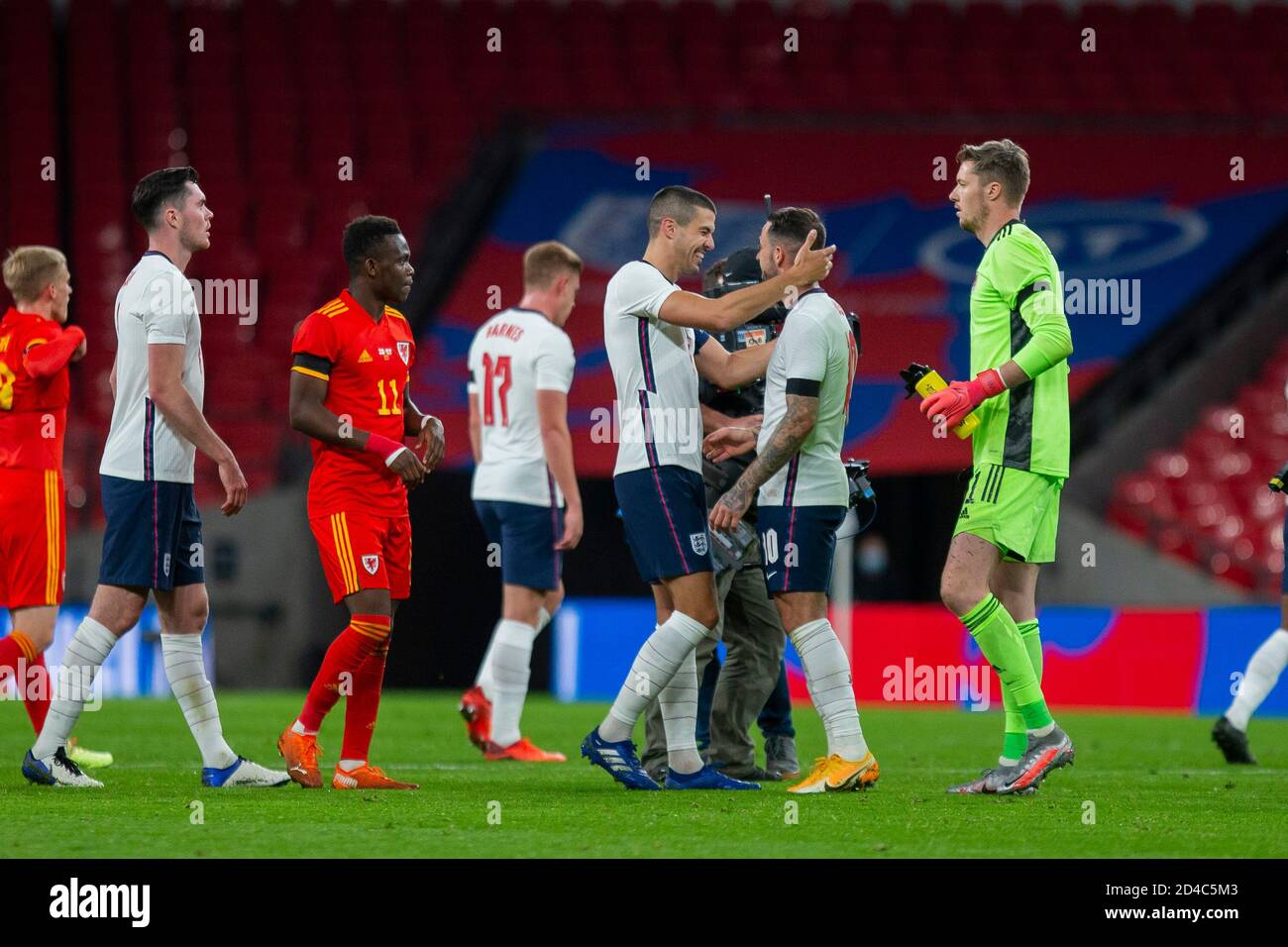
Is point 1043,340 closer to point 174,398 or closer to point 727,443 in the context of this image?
point 727,443

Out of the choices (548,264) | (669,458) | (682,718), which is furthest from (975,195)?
(548,264)

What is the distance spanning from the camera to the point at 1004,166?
6465 mm

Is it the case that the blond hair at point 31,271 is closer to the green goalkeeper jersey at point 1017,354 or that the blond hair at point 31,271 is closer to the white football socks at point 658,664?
the white football socks at point 658,664

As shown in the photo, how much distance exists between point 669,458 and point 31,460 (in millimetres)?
2782

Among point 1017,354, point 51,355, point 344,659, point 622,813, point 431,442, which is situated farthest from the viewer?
point 51,355

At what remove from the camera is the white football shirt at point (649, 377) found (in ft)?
20.9

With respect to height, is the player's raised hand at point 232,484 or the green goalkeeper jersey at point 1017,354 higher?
the green goalkeeper jersey at point 1017,354

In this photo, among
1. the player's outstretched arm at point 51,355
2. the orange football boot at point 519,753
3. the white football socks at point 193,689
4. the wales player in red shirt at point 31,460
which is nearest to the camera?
the white football socks at point 193,689

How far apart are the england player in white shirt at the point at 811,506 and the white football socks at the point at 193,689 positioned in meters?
2.00

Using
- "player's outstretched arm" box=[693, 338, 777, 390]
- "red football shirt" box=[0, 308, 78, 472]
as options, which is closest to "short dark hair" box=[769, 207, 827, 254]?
"player's outstretched arm" box=[693, 338, 777, 390]

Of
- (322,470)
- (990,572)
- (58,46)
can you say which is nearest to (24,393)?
(322,470)

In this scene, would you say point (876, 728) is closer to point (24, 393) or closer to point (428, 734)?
point (428, 734)

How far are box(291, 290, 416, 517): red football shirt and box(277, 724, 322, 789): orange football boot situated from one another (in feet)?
2.72

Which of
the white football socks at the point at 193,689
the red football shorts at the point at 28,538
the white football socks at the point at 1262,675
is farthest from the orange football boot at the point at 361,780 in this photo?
the white football socks at the point at 1262,675
